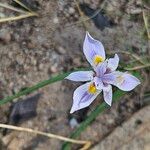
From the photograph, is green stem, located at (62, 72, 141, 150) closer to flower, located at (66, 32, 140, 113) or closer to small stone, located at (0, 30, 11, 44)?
flower, located at (66, 32, 140, 113)

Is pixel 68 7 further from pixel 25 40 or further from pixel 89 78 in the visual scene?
pixel 89 78

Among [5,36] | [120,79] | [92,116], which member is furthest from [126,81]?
[5,36]

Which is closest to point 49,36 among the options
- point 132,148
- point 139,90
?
point 139,90

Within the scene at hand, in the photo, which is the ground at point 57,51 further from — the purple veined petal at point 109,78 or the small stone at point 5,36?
the purple veined petal at point 109,78

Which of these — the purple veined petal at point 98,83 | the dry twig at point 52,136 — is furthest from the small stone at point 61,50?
the purple veined petal at point 98,83

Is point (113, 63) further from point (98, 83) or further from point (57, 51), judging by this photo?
point (57, 51)

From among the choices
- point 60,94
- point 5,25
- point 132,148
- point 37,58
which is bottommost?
point 132,148

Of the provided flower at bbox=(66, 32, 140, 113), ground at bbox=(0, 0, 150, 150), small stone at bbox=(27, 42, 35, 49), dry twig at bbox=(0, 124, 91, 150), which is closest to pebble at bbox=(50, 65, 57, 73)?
ground at bbox=(0, 0, 150, 150)
